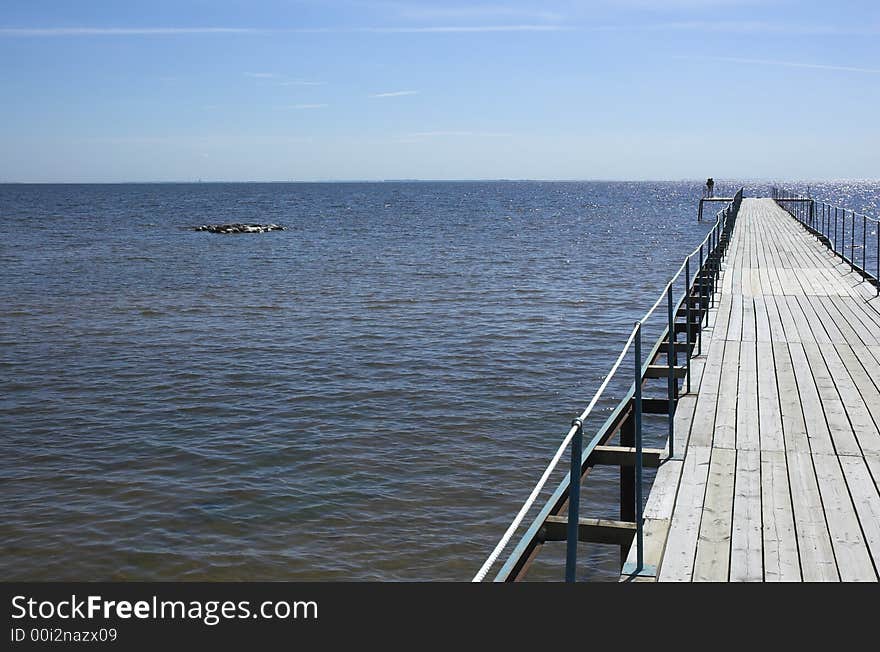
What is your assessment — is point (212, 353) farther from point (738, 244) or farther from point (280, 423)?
point (738, 244)

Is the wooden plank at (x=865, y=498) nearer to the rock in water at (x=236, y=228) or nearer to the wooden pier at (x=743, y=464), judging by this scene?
the wooden pier at (x=743, y=464)

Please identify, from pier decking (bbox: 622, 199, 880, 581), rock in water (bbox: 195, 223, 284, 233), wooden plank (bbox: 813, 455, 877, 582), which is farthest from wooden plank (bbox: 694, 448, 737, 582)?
rock in water (bbox: 195, 223, 284, 233)

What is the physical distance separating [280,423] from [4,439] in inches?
131

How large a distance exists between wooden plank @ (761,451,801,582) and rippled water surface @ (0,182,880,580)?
1948mm

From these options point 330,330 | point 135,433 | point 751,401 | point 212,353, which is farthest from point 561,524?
point 330,330

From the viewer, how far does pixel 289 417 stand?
445 inches

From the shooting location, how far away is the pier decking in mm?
4656

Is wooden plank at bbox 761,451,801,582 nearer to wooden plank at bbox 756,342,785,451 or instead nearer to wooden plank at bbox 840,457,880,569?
wooden plank at bbox 756,342,785,451

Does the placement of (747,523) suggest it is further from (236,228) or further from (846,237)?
(236,228)

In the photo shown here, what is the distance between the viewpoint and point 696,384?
27.1 feet

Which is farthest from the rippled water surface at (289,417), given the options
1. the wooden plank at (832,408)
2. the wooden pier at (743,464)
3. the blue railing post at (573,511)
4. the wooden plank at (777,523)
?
the blue railing post at (573,511)

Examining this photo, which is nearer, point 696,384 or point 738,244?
point 696,384

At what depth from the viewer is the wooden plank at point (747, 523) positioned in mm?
4484

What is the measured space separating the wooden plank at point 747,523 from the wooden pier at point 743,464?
0.03 ft
